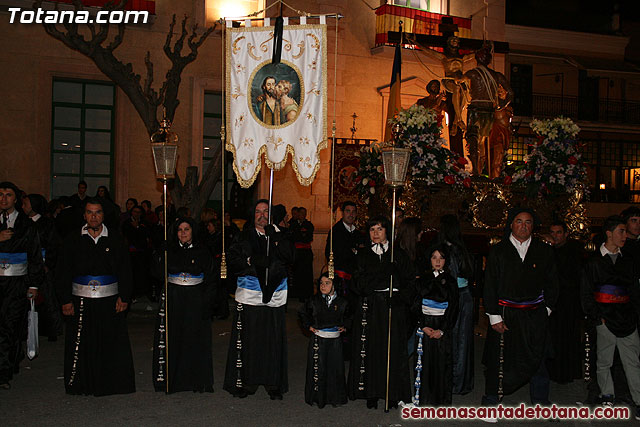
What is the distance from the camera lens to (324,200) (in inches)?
646

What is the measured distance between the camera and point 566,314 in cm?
823

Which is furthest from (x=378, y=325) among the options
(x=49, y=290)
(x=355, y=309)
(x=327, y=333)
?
(x=49, y=290)

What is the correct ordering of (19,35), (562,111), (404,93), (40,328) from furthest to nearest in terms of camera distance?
(562,111)
(404,93)
(19,35)
(40,328)

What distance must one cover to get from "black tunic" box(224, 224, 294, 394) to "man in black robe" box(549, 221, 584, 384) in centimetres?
327

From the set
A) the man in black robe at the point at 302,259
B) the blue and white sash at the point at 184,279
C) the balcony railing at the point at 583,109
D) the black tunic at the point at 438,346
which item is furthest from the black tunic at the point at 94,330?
the balcony railing at the point at 583,109

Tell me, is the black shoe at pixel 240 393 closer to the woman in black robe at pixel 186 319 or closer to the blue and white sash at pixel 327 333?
the woman in black robe at pixel 186 319

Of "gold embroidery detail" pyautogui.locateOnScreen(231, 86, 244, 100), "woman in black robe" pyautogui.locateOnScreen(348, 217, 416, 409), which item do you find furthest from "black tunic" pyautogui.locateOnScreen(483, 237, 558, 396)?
"gold embroidery detail" pyautogui.locateOnScreen(231, 86, 244, 100)

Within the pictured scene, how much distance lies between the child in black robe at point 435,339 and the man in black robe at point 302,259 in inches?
267

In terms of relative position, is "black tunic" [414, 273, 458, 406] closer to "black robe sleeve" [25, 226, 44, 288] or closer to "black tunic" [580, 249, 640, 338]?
"black tunic" [580, 249, 640, 338]

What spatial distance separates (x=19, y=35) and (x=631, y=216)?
13022 millimetres

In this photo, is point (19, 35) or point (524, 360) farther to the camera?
point (19, 35)

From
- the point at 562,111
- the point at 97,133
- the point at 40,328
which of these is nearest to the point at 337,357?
the point at 40,328

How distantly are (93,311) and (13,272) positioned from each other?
105cm

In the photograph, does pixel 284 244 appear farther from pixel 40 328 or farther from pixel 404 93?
pixel 404 93
